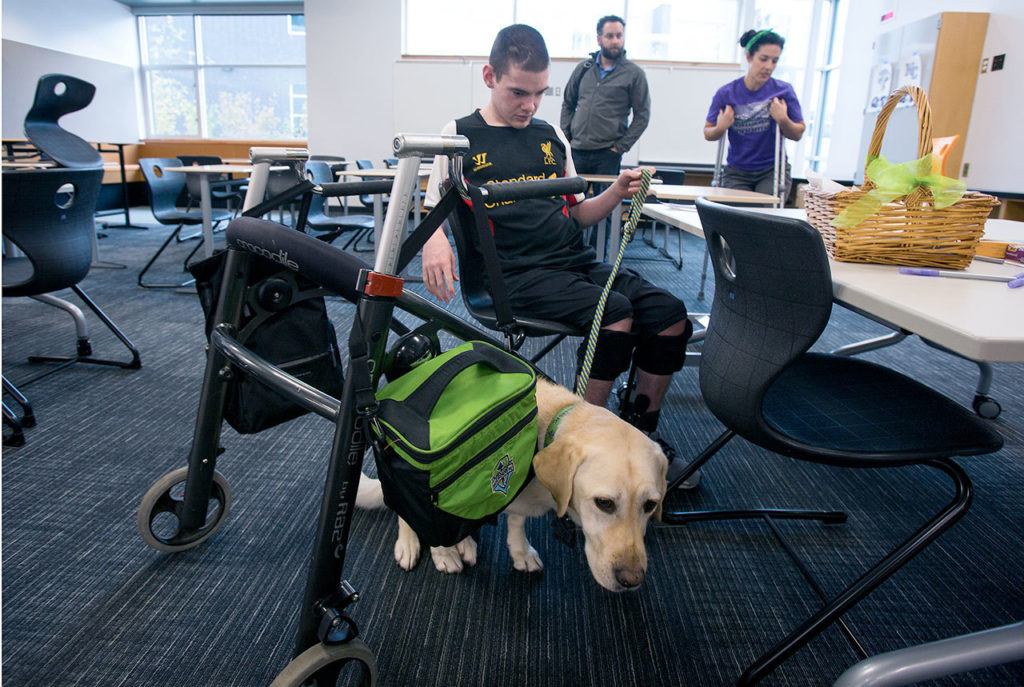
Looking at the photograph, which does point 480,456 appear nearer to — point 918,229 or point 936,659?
point 936,659

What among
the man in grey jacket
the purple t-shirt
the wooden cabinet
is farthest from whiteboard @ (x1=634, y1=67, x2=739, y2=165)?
the purple t-shirt

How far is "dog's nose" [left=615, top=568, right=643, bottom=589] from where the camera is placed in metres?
Result: 1.04

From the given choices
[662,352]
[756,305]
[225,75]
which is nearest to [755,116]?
[662,352]

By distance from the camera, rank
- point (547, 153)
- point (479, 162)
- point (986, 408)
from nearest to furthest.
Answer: point (479, 162) < point (547, 153) < point (986, 408)

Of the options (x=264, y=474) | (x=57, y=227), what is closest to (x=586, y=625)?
(x=264, y=474)

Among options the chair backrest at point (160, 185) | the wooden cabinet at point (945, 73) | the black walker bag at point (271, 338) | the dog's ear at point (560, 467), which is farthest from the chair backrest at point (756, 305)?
the wooden cabinet at point (945, 73)

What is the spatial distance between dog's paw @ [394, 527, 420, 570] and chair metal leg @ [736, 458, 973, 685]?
27.6 inches

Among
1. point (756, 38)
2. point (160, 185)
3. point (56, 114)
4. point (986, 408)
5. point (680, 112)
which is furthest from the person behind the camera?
point (680, 112)

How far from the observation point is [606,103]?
4.59m

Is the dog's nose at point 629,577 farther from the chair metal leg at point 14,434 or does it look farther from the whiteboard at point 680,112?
the whiteboard at point 680,112

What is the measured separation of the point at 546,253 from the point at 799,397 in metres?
0.84

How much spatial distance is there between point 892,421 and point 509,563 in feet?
2.77

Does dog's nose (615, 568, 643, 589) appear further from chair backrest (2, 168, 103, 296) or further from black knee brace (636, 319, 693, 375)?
chair backrest (2, 168, 103, 296)

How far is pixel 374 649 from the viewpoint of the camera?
1163 millimetres
